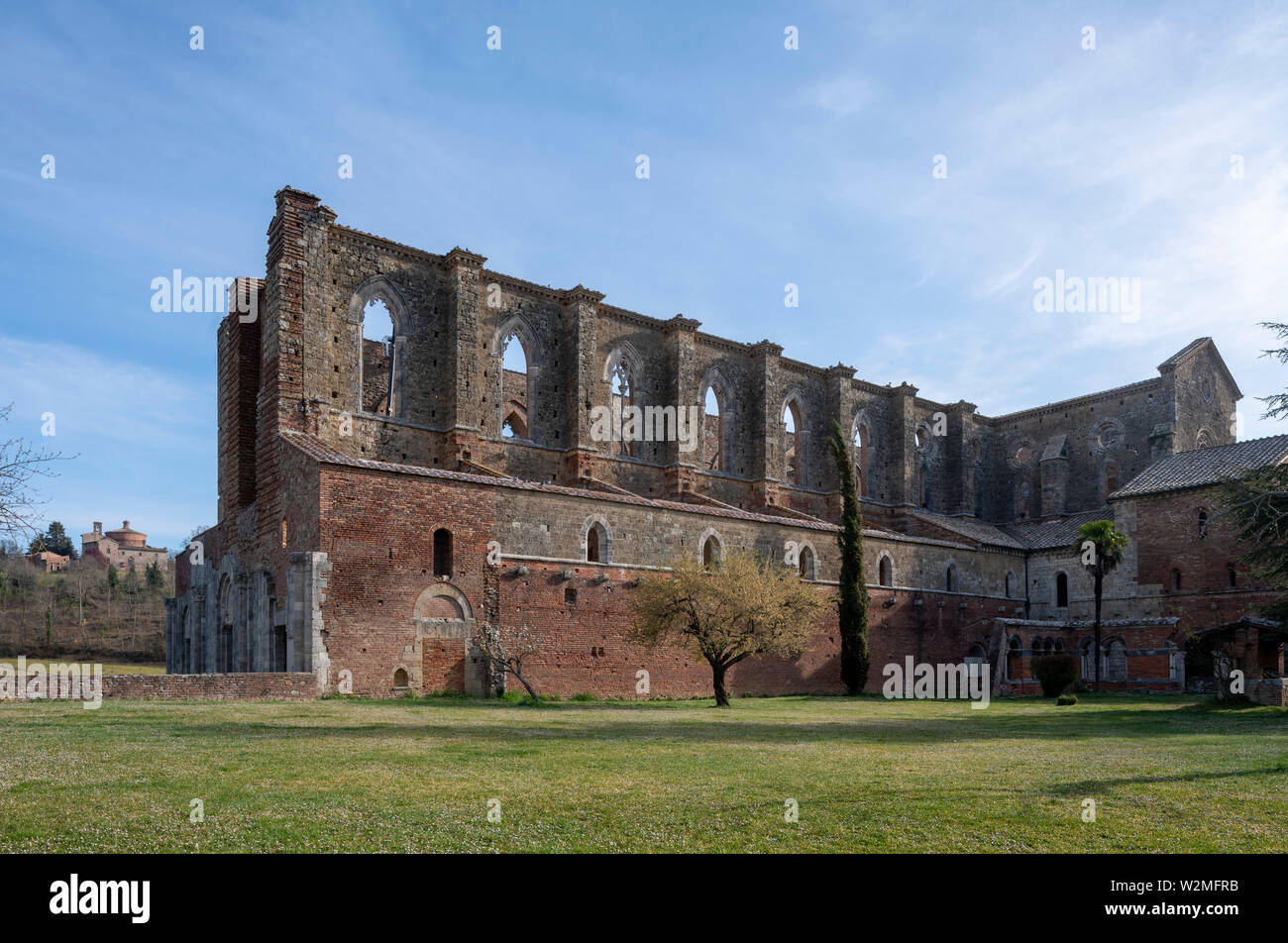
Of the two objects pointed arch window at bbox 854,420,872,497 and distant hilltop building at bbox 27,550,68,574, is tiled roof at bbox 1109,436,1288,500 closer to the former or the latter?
pointed arch window at bbox 854,420,872,497

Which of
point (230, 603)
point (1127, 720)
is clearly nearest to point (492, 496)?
point (230, 603)

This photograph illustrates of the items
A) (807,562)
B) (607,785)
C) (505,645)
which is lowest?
(607,785)

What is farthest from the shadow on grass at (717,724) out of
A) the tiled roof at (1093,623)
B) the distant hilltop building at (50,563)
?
the distant hilltop building at (50,563)

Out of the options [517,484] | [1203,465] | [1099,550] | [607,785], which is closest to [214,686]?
[517,484]

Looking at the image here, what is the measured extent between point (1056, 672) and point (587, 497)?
54.7 ft

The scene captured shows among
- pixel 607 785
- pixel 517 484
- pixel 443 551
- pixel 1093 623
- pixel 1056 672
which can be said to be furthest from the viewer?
pixel 1093 623

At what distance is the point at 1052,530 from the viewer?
154 feet

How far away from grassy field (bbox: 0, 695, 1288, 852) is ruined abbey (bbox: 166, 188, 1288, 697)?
25.1 ft

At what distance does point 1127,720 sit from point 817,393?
2543 centimetres

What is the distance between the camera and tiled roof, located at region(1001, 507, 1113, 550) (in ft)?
148

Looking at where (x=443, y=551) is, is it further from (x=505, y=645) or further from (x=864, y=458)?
(x=864, y=458)

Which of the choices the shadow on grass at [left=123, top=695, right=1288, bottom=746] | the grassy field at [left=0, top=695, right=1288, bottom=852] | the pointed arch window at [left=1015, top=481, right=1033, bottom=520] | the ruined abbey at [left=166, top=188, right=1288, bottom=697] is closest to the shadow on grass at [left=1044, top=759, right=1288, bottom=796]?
the grassy field at [left=0, top=695, right=1288, bottom=852]

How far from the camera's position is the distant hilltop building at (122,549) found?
10462cm
